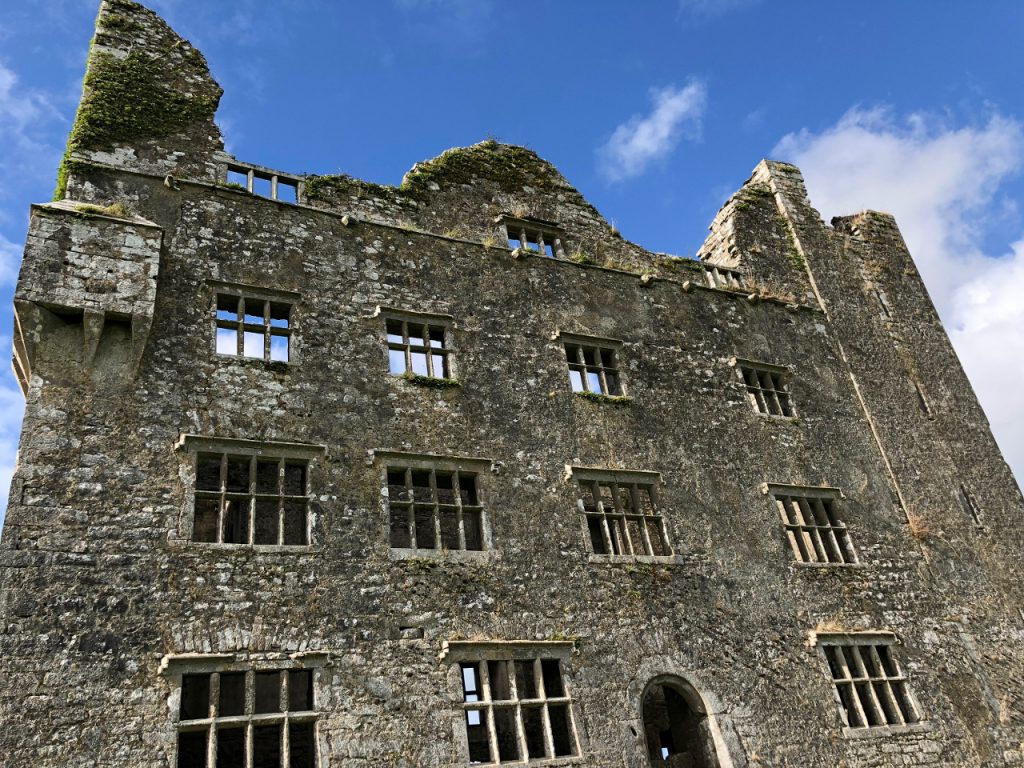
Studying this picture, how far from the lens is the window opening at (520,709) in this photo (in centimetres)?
1108

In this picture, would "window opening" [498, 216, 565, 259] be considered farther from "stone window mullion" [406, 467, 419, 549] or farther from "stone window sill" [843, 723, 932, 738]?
"stone window sill" [843, 723, 932, 738]

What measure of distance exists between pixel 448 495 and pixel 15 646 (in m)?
6.20

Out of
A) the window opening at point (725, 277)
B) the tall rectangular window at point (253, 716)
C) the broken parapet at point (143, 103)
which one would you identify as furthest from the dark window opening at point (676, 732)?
the broken parapet at point (143, 103)

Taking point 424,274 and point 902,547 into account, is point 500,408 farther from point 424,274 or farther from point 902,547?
point 902,547

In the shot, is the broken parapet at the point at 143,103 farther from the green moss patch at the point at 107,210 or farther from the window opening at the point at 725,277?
the window opening at the point at 725,277

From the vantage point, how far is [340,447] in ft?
40.6

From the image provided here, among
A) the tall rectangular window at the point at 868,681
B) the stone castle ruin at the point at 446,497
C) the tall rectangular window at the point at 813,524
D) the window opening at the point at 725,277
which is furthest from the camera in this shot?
the window opening at the point at 725,277

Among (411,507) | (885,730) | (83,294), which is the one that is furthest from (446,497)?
(885,730)

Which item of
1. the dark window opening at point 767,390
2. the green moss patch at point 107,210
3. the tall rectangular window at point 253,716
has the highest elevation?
the green moss patch at point 107,210

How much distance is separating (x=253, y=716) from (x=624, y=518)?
675 centimetres

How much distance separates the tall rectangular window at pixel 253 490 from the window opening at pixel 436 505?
4.53 ft

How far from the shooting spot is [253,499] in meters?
11.4

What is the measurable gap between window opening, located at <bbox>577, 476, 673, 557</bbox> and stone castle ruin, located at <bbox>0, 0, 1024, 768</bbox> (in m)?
0.07

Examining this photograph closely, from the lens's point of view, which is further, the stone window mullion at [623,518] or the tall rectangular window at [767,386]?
the tall rectangular window at [767,386]
